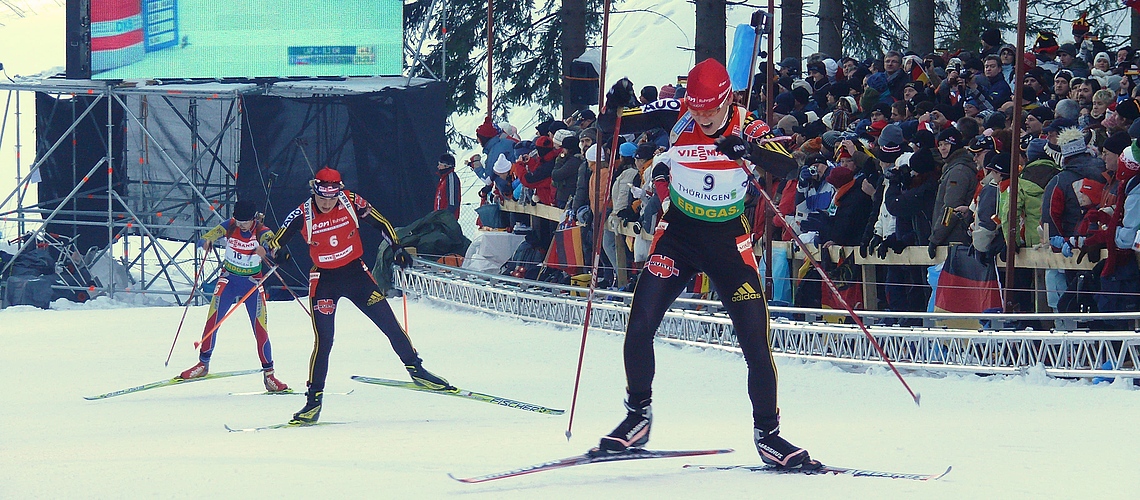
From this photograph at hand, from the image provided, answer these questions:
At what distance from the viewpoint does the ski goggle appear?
9.77m

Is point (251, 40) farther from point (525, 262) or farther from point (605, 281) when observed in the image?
point (605, 281)

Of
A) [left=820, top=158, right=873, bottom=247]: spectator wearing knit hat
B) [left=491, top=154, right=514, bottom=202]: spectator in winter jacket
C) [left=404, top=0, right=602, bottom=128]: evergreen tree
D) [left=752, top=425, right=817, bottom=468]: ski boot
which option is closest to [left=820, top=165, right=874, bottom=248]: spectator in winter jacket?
[left=820, top=158, right=873, bottom=247]: spectator wearing knit hat

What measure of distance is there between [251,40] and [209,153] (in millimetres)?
2349

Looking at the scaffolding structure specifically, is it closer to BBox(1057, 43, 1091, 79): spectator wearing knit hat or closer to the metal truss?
the metal truss

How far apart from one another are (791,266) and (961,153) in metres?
1.94

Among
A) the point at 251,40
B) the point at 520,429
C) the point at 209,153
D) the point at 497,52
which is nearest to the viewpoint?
the point at 520,429

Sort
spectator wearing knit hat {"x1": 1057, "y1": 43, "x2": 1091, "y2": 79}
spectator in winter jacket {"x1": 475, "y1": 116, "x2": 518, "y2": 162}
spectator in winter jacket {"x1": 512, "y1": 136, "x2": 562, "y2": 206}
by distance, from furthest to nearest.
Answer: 1. spectator in winter jacket {"x1": 475, "y1": 116, "x2": 518, "y2": 162}
2. spectator in winter jacket {"x1": 512, "y1": 136, "x2": 562, "y2": 206}
3. spectator wearing knit hat {"x1": 1057, "y1": 43, "x2": 1091, "y2": 79}

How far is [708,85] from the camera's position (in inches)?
255

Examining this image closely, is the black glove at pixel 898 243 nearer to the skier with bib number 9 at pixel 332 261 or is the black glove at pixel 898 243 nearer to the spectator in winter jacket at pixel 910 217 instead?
the spectator in winter jacket at pixel 910 217

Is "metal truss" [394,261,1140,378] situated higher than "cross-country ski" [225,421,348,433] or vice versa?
"metal truss" [394,261,1140,378]

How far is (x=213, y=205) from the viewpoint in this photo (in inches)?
882

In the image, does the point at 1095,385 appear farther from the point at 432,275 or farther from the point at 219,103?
the point at 219,103

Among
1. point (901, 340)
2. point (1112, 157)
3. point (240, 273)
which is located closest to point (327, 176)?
point (240, 273)

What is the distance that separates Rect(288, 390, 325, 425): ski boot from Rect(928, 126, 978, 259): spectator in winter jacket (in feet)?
15.3
